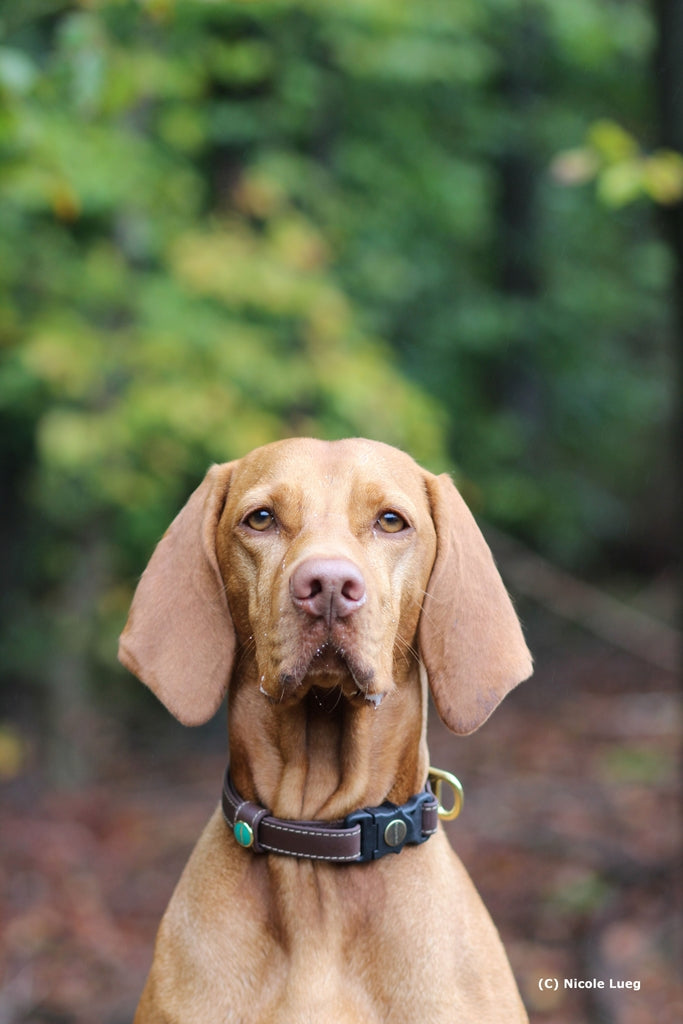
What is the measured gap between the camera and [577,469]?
56.2 ft

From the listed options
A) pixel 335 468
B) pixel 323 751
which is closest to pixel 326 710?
pixel 323 751

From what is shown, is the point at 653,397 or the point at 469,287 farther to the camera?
the point at 653,397

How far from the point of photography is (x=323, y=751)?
9.57 ft

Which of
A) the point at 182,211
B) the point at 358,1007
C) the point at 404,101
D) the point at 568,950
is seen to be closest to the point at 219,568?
the point at 358,1007

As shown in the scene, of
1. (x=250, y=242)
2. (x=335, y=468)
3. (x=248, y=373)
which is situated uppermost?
(x=335, y=468)

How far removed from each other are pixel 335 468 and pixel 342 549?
0.37 meters

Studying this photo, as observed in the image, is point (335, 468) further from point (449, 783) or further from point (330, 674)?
point (449, 783)

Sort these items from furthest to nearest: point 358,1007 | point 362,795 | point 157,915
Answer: point 157,915 → point 362,795 → point 358,1007

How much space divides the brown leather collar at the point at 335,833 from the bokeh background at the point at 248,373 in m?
2.64

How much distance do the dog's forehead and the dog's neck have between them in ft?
1.69

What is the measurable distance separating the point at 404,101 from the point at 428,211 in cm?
125

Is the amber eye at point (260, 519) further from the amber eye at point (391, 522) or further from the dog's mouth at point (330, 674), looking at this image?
the dog's mouth at point (330, 674)

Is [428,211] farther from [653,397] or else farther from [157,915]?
[157,915]

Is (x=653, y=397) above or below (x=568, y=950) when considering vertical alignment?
below
